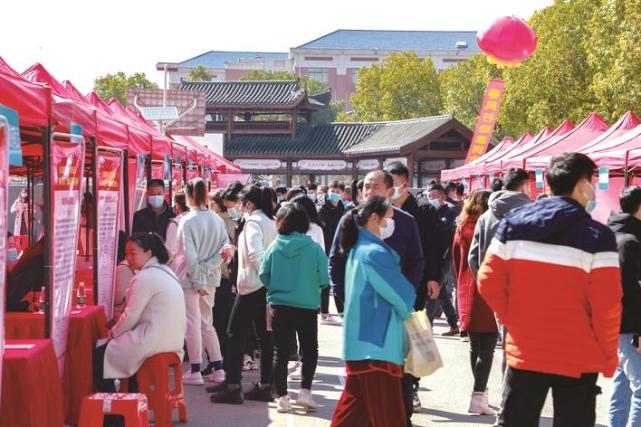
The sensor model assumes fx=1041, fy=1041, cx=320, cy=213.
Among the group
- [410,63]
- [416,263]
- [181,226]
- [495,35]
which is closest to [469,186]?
[495,35]

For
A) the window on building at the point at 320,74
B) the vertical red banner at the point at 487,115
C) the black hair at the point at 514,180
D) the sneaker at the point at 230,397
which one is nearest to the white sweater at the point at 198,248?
the sneaker at the point at 230,397

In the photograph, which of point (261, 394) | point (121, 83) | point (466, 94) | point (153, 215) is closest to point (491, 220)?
point (261, 394)

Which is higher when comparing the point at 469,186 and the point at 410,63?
the point at 410,63

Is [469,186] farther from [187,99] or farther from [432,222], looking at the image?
[432,222]

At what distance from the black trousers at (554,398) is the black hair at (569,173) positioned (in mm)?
861

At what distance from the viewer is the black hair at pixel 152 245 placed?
7348 millimetres

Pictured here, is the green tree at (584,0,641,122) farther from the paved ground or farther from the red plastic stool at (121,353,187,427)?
the red plastic stool at (121,353,187,427)

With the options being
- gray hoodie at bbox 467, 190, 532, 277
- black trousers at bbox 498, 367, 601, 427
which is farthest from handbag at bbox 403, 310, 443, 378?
gray hoodie at bbox 467, 190, 532, 277

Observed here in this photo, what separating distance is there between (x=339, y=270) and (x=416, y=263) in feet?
1.71

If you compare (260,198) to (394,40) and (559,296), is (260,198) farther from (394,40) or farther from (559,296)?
(394,40)

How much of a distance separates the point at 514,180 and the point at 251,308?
7.98 ft

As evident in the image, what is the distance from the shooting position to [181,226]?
30.3ft

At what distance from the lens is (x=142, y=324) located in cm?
721

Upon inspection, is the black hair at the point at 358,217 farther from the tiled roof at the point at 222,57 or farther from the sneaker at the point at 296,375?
the tiled roof at the point at 222,57
